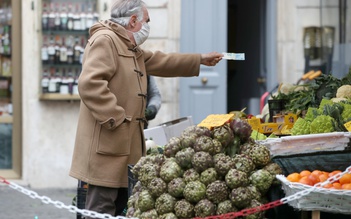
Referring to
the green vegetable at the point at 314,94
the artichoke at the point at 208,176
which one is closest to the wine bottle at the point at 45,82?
the green vegetable at the point at 314,94

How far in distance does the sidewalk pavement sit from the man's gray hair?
376 centimetres

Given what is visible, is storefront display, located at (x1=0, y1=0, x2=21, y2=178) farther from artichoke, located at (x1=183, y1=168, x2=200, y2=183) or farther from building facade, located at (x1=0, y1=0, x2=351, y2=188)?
artichoke, located at (x1=183, y1=168, x2=200, y2=183)

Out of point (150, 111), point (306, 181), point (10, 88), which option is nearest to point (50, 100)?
point (10, 88)

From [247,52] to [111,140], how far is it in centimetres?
808

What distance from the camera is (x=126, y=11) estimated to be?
6797 millimetres

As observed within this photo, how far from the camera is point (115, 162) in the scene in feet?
21.6

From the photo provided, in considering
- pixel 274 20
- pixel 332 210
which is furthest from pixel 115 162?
pixel 274 20

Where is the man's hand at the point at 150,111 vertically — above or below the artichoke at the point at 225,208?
above

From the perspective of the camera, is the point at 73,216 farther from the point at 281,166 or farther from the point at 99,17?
the point at 281,166

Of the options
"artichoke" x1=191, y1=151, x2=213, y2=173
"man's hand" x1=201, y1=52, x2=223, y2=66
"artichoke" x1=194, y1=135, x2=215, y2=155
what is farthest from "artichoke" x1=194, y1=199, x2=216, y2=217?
"man's hand" x1=201, y1=52, x2=223, y2=66

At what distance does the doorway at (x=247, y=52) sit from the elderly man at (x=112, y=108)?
6162 millimetres

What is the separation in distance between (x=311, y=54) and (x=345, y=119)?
534cm

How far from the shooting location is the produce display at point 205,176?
5516 millimetres

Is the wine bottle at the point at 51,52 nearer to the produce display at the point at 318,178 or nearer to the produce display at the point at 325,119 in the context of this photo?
the produce display at the point at 325,119
